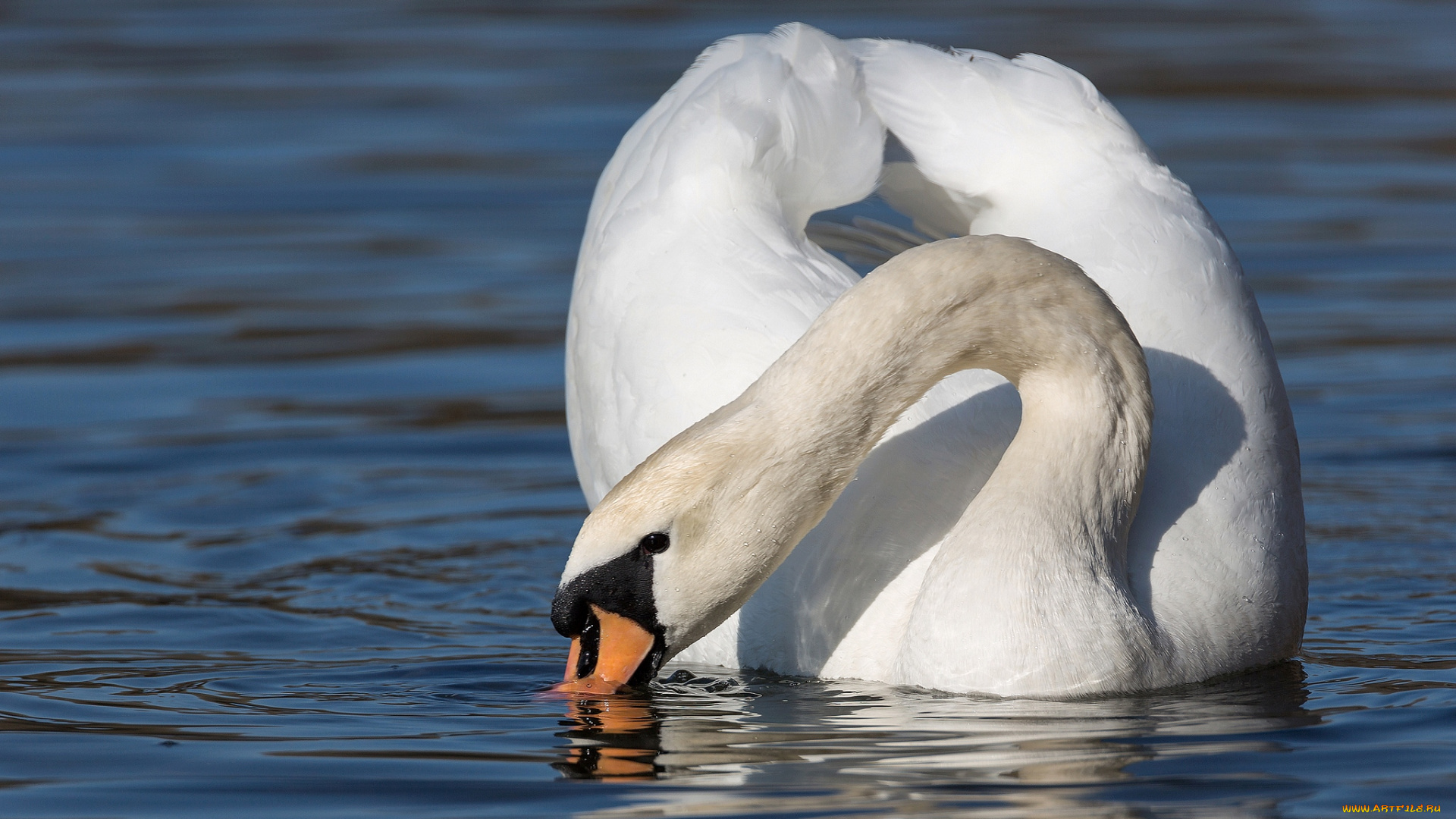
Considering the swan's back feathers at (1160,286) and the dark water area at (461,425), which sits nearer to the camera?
the dark water area at (461,425)

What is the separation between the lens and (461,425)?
29.2 ft

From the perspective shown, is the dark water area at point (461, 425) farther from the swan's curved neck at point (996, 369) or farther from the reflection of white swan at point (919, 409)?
the swan's curved neck at point (996, 369)

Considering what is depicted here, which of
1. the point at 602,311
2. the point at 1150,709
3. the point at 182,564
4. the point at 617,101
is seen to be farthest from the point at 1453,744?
the point at 617,101

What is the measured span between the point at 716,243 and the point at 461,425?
307 centimetres

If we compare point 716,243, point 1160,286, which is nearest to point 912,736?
point 1160,286

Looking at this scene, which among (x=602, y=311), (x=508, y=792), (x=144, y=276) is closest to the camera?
(x=508, y=792)

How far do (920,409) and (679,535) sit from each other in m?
0.98

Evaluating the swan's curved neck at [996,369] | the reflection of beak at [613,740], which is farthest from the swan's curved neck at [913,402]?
the reflection of beak at [613,740]

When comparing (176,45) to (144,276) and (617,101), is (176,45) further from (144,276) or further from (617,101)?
(144,276)

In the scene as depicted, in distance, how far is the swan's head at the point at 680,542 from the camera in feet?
15.5

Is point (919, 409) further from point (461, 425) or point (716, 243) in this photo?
point (461, 425)

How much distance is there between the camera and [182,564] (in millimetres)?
7004

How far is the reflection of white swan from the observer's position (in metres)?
4.82

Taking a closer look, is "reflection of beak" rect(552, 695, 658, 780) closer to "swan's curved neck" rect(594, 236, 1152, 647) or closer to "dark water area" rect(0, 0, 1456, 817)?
"dark water area" rect(0, 0, 1456, 817)
